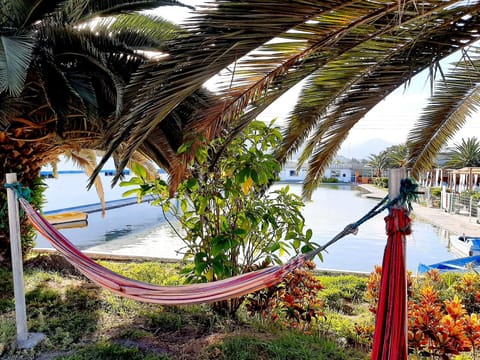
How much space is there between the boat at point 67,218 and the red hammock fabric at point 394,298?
9503 mm

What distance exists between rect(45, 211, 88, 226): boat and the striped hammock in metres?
8.13

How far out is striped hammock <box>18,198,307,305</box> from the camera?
4.69 ft

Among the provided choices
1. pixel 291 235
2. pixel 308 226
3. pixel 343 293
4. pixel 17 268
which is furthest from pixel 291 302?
pixel 308 226

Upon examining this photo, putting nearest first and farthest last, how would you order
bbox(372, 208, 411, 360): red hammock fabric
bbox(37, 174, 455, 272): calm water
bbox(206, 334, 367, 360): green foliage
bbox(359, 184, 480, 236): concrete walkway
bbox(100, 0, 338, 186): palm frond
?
bbox(372, 208, 411, 360): red hammock fabric
bbox(100, 0, 338, 186): palm frond
bbox(206, 334, 367, 360): green foliage
bbox(37, 174, 455, 272): calm water
bbox(359, 184, 480, 236): concrete walkway

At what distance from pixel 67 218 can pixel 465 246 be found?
9.07 m

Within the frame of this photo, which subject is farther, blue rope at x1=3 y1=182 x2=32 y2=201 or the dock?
the dock

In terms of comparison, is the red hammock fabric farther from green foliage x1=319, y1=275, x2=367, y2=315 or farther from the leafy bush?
green foliage x1=319, y1=275, x2=367, y2=315

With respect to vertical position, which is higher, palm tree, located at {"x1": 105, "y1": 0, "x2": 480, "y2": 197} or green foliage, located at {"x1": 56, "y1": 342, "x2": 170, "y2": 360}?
palm tree, located at {"x1": 105, "y1": 0, "x2": 480, "y2": 197}

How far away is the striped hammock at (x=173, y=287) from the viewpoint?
1431mm

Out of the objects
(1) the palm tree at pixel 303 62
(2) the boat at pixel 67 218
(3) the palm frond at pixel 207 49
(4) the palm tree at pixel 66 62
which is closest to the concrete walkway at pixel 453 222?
(1) the palm tree at pixel 303 62

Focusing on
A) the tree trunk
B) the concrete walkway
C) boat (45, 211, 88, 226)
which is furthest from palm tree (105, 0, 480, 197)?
boat (45, 211, 88, 226)

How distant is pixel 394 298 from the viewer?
1.10 m

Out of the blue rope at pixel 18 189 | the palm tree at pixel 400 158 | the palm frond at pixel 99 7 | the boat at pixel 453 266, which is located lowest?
the boat at pixel 453 266

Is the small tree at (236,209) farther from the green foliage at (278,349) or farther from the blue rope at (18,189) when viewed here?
the blue rope at (18,189)
